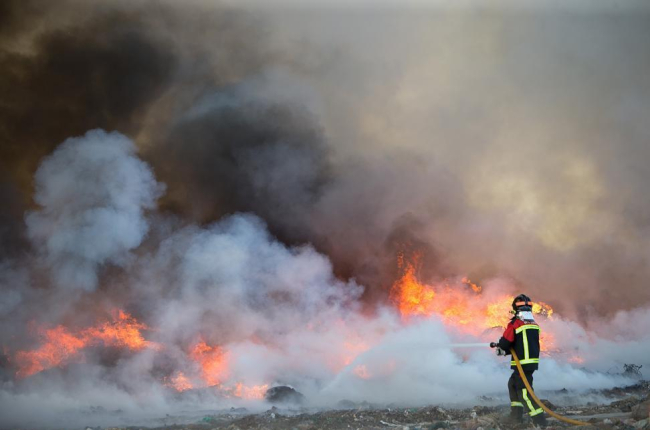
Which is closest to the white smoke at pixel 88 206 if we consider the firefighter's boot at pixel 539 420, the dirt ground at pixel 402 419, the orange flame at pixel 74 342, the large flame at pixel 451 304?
the orange flame at pixel 74 342

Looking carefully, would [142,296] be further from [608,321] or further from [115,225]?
[608,321]

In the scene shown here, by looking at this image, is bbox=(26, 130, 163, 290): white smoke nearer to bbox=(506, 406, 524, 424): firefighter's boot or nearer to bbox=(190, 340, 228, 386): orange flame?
bbox=(190, 340, 228, 386): orange flame

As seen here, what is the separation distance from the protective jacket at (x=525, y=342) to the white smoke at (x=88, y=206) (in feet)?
52.4

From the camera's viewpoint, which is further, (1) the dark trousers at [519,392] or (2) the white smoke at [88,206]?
(2) the white smoke at [88,206]

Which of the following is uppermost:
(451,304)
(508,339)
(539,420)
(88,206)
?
(88,206)

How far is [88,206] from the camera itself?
67.3 feet

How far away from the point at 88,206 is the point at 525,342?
16.9m

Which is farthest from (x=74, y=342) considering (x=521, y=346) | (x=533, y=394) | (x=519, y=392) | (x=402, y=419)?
(x=533, y=394)

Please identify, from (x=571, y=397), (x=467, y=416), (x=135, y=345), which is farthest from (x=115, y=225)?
(x=571, y=397)

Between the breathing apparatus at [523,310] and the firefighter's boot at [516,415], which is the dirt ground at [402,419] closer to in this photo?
the firefighter's boot at [516,415]

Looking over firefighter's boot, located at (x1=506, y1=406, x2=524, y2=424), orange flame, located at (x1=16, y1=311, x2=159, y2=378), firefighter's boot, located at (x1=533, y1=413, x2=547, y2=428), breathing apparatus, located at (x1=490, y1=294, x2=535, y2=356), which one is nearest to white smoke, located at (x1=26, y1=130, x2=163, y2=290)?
orange flame, located at (x1=16, y1=311, x2=159, y2=378)

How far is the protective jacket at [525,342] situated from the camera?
10711 millimetres

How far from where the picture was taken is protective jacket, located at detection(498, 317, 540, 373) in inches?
422

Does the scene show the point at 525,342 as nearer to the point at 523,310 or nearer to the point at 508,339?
the point at 508,339
